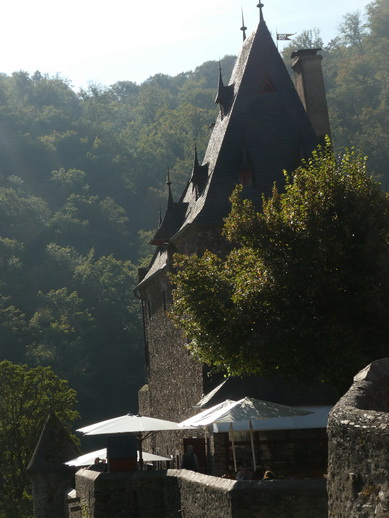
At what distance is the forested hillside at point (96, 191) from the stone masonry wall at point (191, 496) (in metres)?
43.0

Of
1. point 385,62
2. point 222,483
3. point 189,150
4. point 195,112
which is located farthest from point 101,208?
point 222,483

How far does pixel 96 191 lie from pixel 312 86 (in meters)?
73.7

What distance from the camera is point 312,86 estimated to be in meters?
35.4

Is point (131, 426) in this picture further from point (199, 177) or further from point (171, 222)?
point (171, 222)

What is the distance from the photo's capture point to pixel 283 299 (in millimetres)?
21875

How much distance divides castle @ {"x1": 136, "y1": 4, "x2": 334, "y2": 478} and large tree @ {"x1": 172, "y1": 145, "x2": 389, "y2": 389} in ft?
21.0

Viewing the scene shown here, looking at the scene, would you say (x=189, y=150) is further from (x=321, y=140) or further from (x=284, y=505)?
(x=284, y=505)

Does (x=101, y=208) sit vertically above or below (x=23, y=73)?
below

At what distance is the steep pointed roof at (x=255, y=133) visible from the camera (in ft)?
104

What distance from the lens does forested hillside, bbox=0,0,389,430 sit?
76.0 meters

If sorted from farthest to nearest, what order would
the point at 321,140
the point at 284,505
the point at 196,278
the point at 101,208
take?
the point at 101,208
the point at 321,140
the point at 196,278
the point at 284,505

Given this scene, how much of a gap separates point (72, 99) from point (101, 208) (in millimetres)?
34518

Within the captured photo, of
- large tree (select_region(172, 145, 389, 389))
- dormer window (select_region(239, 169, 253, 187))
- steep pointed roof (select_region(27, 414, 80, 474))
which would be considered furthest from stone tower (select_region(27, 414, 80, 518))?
large tree (select_region(172, 145, 389, 389))

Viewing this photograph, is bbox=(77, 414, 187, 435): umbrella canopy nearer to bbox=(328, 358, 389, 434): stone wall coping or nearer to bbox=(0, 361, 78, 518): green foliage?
bbox=(328, 358, 389, 434): stone wall coping
